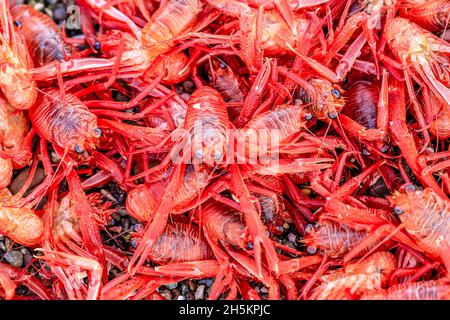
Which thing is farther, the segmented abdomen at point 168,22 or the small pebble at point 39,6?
the small pebble at point 39,6

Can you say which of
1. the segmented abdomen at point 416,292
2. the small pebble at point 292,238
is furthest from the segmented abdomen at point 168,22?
the segmented abdomen at point 416,292

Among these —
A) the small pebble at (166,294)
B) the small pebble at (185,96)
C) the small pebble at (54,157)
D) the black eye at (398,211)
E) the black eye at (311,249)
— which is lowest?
the small pebble at (166,294)

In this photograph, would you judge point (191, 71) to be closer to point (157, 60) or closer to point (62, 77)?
point (157, 60)

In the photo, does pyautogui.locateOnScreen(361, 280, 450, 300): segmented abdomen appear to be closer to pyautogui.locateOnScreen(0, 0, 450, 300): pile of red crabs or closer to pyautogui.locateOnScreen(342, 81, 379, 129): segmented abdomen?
pyautogui.locateOnScreen(0, 0, 450, 300): pile of red crabs

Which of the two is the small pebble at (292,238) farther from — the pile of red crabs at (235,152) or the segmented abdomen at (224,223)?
the segmented abdomen at (224,223)

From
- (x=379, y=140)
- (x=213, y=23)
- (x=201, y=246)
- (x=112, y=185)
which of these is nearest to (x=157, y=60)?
(x=213, y=23)

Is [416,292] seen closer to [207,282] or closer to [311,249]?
[311,249]
